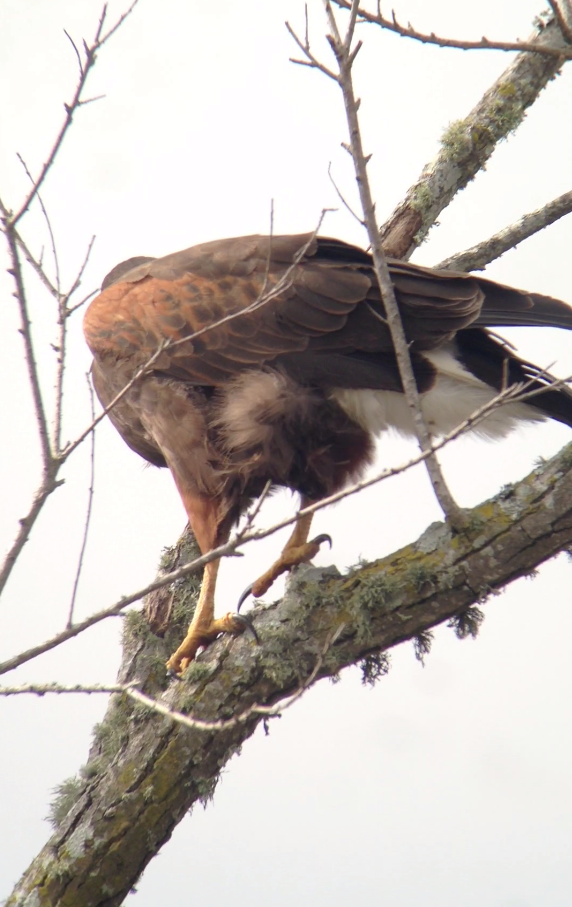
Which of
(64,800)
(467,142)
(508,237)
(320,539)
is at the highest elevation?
(467,142)

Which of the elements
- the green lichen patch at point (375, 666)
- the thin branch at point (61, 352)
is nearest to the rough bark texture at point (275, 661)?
the green lichen patch at point (375, 666)

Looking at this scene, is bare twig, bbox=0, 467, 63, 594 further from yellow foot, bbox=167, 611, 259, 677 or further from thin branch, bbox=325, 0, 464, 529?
yellow foot, bbox=167, 611, 259, 677

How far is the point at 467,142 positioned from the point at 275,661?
9.21 feet

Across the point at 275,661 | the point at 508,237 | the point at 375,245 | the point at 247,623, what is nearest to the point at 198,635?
the point at 247,623

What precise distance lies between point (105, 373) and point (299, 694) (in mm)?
1943

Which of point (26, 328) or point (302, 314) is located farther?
point (302, 314)

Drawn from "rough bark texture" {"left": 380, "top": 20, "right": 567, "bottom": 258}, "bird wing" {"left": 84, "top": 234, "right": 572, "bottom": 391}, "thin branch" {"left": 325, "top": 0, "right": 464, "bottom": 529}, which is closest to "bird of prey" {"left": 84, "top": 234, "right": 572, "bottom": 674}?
"bird wing" {"left": 84, "top": 234, "right": 572, "bottom": 391}

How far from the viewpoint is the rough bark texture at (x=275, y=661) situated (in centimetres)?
310

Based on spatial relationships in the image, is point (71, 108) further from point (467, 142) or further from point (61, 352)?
point (467, 142)

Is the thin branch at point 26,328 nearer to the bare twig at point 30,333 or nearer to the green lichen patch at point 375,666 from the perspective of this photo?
the bare twig at point 30,333

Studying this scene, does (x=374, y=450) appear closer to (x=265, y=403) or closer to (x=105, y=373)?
(x=265, y=403)

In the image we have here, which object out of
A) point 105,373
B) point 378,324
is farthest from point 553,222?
point 105,373

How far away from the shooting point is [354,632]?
321 cm

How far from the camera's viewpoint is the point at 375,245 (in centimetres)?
286
